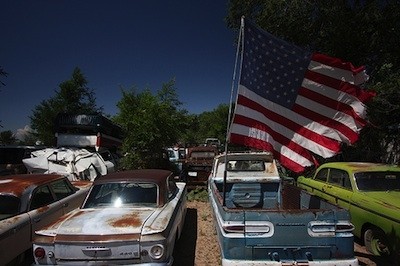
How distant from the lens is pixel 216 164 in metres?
7.72

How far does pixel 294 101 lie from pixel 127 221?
297 centimetres

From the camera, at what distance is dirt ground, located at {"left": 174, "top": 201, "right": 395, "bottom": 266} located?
5207mm

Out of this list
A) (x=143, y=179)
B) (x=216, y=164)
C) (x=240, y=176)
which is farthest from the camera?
(x=216, y=164)

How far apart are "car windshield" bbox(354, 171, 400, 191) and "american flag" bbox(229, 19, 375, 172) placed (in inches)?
87.5

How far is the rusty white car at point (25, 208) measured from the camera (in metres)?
4.34

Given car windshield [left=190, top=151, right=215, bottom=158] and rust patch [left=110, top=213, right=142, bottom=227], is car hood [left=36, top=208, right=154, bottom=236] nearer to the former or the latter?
rust patch [left=110, top=213, right=142, bottom=227]

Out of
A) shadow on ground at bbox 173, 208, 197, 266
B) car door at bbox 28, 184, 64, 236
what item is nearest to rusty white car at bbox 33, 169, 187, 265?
car door at bbox 28, 184, 64, 236

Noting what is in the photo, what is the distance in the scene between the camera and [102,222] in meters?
4.19

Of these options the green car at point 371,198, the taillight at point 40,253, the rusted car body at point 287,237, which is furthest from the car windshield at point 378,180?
the taillight at point 40,253

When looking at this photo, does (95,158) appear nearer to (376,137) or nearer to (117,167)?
(117,167)

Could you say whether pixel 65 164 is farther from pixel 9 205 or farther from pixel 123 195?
pixel 123 195

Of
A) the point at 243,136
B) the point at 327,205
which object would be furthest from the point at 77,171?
the point at 327,205

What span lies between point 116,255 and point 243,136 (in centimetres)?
239

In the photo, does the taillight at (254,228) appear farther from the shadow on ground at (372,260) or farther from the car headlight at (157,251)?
the shadow on ground at (372,260)
